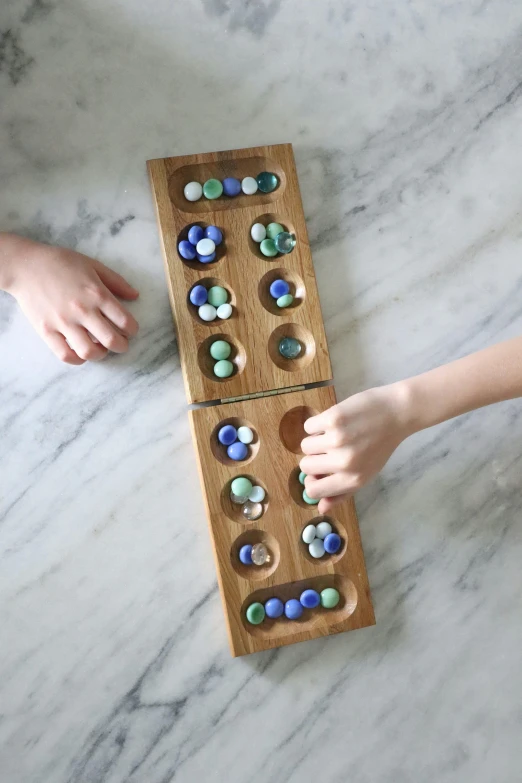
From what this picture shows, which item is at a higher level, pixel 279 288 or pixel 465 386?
pixel 279 288

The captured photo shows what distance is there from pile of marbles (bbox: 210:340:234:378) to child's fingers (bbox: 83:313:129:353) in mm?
105

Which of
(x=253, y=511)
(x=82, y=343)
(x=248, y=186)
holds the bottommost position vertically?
(x=253, y=511)

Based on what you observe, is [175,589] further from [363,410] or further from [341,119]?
[341,119]

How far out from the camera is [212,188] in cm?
83

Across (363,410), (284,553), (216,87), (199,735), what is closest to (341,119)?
(216,87)

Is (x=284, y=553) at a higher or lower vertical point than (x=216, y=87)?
lower

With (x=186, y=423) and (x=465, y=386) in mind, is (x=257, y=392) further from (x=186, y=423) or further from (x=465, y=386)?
(x=465, y=386)

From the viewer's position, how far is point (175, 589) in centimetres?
84

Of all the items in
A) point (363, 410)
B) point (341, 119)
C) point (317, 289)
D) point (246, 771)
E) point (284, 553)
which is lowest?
point (246, 771)

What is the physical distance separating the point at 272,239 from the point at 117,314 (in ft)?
0.64

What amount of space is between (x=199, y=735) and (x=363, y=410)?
0.41 metres

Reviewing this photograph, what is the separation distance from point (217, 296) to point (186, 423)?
→ 148 mm

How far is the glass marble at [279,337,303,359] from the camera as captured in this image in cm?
84

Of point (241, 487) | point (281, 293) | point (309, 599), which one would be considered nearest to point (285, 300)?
point (281, 293)
